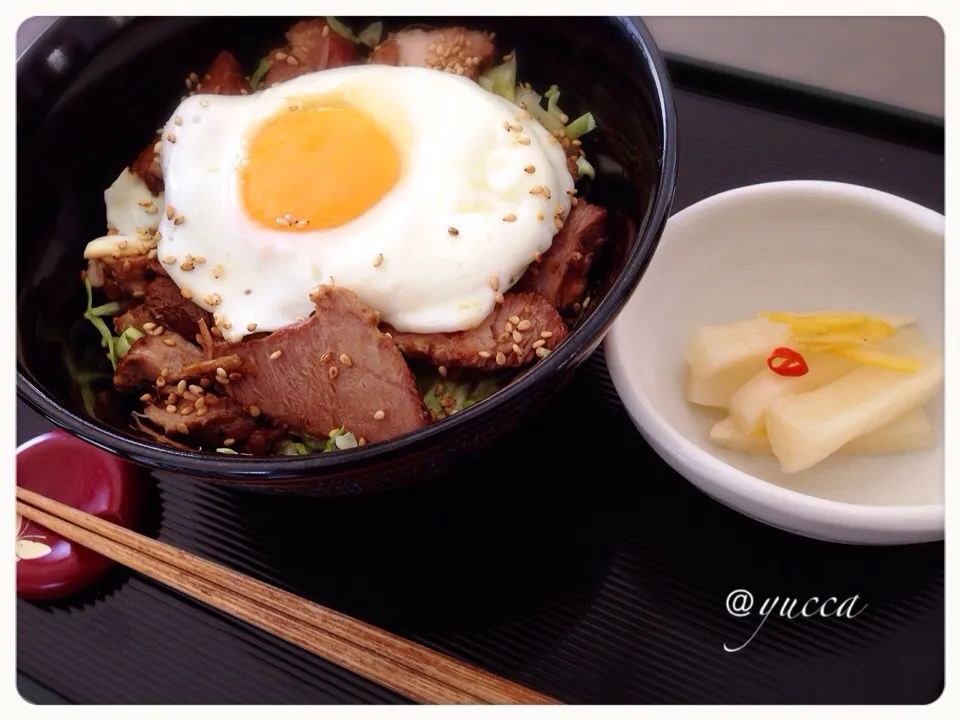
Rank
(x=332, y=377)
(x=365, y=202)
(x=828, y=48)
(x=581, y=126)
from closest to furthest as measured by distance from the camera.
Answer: (x=332, y=377) → (x=365, y=202) → (x=581, y=126) → (x=828, y=48)

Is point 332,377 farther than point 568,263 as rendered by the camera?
No

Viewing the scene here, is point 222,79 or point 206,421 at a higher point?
point 222,79

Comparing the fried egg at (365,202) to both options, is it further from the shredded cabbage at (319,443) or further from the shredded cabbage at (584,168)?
the shredded cabbage at (319,443)

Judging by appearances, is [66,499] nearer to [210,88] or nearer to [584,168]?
[210,88]

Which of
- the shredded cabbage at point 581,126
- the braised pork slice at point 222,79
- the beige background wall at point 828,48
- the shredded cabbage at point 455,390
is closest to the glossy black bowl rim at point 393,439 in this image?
the shredded cabbage at point 455,390

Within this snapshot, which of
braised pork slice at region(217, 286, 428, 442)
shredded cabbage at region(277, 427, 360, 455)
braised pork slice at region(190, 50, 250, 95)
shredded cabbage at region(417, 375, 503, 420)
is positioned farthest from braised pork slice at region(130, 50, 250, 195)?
shredded cabbage at region(417, 375, 503, 420)

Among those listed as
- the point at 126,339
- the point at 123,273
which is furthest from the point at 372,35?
the point at 126,339

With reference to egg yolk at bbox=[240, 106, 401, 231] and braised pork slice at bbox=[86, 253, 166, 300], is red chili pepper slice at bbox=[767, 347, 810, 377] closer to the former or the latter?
egg yolk at bbox=[240, 106, 401, 231]

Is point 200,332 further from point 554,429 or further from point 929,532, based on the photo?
point 929,532
